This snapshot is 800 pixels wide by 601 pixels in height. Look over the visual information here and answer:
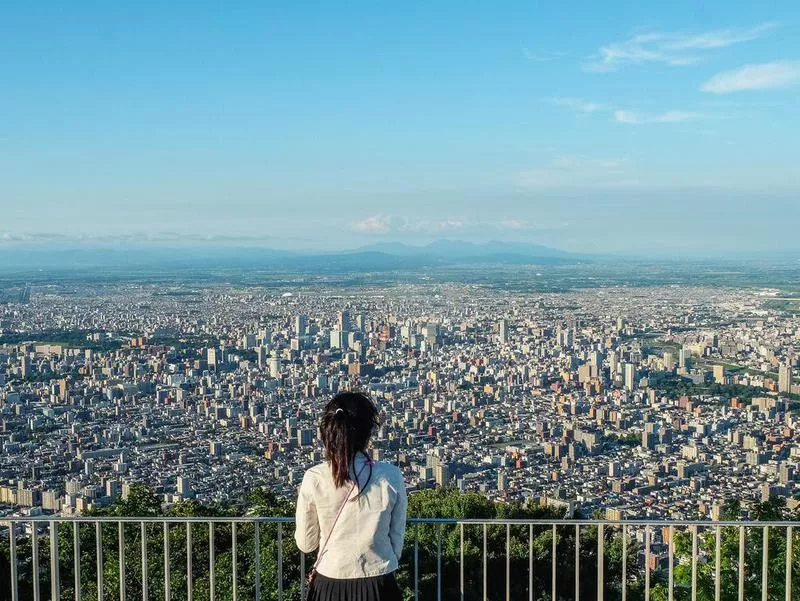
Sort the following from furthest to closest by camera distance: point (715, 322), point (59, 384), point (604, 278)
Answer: point (604, 278)
point (715, 322)
point (59, 384)

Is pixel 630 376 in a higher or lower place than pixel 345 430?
lower

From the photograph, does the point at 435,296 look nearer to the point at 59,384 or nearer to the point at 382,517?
the point at 59,384

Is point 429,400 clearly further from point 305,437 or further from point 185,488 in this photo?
point 185,488

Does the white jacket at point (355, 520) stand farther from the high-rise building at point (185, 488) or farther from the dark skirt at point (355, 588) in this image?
the high-rise building at point (185, 488)

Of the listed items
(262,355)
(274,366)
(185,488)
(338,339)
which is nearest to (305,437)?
(185,488)

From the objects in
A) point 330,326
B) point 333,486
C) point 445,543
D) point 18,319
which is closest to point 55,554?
point 333,486

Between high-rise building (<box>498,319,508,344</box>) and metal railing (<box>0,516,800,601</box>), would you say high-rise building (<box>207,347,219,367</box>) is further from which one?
metal railing (<box>0,516,800,601</box>)
